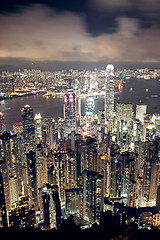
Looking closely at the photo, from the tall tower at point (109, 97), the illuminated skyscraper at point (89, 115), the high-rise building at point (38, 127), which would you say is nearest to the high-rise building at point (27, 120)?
the high-rise building at point (38, 127)

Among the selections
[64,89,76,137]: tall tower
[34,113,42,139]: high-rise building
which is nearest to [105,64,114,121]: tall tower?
[64,89,76,137]: tall tower

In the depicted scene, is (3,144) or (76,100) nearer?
(3,144)

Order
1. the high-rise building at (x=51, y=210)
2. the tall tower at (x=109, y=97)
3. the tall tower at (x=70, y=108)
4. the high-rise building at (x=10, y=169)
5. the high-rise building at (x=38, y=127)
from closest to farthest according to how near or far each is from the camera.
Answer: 1. the high-rise building at (x=51, y=210)
2. the high-rise building at (x=10, y=169)
3. the high-rise building at (x=38, y=127)
4. the tall tower at (x=70, y=108)
5. the tall tower at (x=109, y=97)

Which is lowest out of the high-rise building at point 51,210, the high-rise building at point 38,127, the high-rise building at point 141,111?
the high-rise building at point 51,210

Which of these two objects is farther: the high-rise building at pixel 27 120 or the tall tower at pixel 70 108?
the tall tower at pixel 70 108

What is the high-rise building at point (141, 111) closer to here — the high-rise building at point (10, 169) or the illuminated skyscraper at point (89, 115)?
the illuminated skyscraper at point (89, 115)

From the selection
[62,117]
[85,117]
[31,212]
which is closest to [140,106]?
[85,117]

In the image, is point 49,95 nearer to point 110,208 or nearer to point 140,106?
point 140,106

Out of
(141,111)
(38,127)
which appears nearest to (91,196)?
(38,127)
